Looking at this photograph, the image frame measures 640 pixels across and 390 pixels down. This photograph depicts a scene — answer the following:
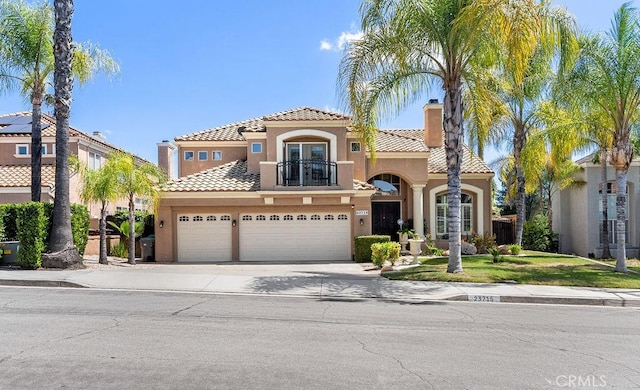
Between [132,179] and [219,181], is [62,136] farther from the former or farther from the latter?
[219,181]

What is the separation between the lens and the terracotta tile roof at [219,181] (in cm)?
2058

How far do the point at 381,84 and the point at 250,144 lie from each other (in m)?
8.93

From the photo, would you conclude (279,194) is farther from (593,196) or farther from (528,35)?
(593,196)

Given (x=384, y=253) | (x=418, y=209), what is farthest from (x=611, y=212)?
(x=384, y=253)

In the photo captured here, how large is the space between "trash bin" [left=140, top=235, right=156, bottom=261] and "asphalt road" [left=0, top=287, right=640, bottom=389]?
33.0 ft

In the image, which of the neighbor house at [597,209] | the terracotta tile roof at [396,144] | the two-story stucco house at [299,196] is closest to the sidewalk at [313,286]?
the two-story stucco house at [299,196]

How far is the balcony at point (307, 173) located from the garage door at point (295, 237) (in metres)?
1.39

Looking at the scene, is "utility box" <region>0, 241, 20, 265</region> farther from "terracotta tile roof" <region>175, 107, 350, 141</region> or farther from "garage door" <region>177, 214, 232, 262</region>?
"terracotta tile roof" <region>175, 107, 350, 141</region>

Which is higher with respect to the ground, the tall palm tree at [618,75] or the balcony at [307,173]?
the tall palm tree at [618,75]

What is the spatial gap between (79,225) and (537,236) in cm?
2331

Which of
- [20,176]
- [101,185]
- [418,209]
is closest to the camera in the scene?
[101,185]

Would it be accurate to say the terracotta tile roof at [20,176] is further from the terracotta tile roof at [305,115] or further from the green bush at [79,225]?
the terracotta tile roof at [305,115]

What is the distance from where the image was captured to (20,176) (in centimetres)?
2467

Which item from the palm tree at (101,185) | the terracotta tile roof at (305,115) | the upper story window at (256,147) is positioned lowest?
the palm tree at (101,185)
